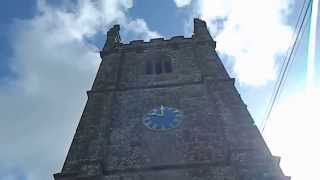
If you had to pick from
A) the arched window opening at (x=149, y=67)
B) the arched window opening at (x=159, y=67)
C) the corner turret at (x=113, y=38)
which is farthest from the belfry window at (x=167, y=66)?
the corner turret at (x=113, y=38)

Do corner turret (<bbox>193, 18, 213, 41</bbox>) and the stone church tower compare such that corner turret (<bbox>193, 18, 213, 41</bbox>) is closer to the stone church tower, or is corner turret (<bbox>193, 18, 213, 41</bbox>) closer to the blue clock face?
the stone church tower

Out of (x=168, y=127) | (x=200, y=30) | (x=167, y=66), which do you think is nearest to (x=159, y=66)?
(x=167, y=66)

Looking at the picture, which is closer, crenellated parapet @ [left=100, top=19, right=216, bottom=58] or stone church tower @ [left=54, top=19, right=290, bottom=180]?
stone church tower @ [left=54, top=19, right=290, bottom=180]

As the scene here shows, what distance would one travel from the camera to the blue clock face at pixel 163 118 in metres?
24.0

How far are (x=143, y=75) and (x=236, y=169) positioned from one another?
10923 millimetres

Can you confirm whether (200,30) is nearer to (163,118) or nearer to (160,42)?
(160,42)

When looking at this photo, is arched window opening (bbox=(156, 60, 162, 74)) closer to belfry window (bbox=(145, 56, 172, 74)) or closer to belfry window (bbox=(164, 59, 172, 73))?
belfry window (bbox=(145, 56, 172, 74))

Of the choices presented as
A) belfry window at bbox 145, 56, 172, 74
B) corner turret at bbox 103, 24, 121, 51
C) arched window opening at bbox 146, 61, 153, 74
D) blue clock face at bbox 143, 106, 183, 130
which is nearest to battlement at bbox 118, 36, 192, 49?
corner turret at bbox 103, 24, 121, 51

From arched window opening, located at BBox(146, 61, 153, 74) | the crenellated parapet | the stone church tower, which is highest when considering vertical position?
the crenellated parapet

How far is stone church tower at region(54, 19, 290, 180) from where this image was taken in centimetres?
2061

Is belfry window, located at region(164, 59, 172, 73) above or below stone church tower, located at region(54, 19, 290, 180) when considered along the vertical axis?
above

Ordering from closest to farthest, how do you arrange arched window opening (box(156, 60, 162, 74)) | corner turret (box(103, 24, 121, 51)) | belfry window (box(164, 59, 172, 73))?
belfry window (box(164, 59, 172, 73))
arched window opening (box(156, 60, 162, 74))
corner turret (box(103, 24, 121, 51))

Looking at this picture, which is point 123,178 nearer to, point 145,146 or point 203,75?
point 145,146

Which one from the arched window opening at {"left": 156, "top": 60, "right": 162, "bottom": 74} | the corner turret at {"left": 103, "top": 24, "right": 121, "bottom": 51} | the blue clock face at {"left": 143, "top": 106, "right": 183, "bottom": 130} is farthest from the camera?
the corner turret at {"left": 103, "top": 24, "right": 121, "bottom": 51}
